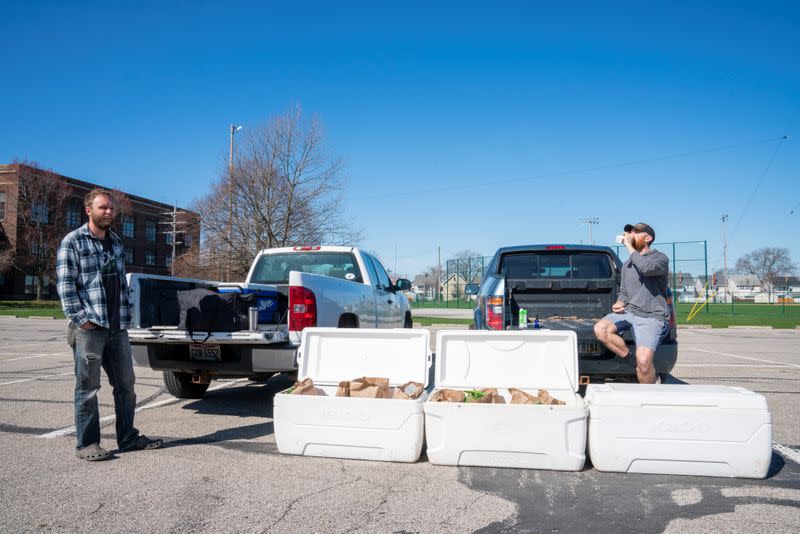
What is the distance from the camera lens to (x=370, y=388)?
15.3 ft

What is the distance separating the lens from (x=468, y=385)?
16.3 feet

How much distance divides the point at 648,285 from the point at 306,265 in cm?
453

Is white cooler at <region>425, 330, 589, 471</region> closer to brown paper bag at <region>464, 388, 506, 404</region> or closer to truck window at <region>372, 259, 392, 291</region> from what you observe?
brown paper bag at <region>464, 388, 506, 404</region>

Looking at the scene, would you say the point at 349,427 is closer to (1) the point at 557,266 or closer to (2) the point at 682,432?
(2) the point at 682,432

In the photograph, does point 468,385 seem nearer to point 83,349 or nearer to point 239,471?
point 239,471

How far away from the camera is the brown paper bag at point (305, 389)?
4668 mm

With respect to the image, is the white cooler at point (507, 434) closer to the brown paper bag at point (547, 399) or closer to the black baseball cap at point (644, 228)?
the brown paper bag at point (547, 399)

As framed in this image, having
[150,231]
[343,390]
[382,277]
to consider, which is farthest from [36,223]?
[343,390]

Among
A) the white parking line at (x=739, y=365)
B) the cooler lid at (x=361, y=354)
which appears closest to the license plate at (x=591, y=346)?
the cooler lid at (x=361, y=354)

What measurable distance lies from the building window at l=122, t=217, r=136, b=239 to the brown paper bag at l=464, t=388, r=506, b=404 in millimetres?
61593

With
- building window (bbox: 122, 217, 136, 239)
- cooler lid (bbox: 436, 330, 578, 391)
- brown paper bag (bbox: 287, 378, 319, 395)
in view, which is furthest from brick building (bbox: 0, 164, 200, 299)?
cooler lid (bbox: 436, 330, 578, 391)

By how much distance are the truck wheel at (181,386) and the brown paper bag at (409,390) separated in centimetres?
332

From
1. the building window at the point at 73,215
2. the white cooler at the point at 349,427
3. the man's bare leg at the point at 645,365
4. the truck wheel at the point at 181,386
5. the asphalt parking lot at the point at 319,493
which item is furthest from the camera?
the building window at the point at 73,215

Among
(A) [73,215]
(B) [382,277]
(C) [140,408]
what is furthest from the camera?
(A) [73,215]
